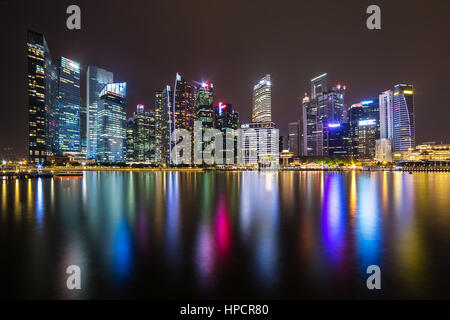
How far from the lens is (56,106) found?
178875 mm

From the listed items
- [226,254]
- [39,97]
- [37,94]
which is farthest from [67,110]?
[226,254]

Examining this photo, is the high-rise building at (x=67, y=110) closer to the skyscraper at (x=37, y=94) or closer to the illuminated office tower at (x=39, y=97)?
the illuminated office tower at (x=39, y=97)

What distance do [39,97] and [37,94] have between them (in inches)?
73.6

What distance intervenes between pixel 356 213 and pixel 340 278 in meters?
11.8

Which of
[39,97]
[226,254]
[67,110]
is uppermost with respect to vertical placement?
[67,110]

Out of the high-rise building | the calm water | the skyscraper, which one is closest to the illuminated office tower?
the skyscraper

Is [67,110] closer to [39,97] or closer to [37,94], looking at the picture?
[39,97]

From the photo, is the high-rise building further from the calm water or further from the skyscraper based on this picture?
the calm water

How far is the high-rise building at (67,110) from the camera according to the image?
613ft

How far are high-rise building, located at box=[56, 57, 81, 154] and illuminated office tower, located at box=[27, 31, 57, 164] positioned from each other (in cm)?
2088

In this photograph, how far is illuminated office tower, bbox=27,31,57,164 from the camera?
472 feet

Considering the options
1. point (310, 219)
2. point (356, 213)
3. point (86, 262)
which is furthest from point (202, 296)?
point (356, 213)

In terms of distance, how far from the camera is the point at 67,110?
632ft
